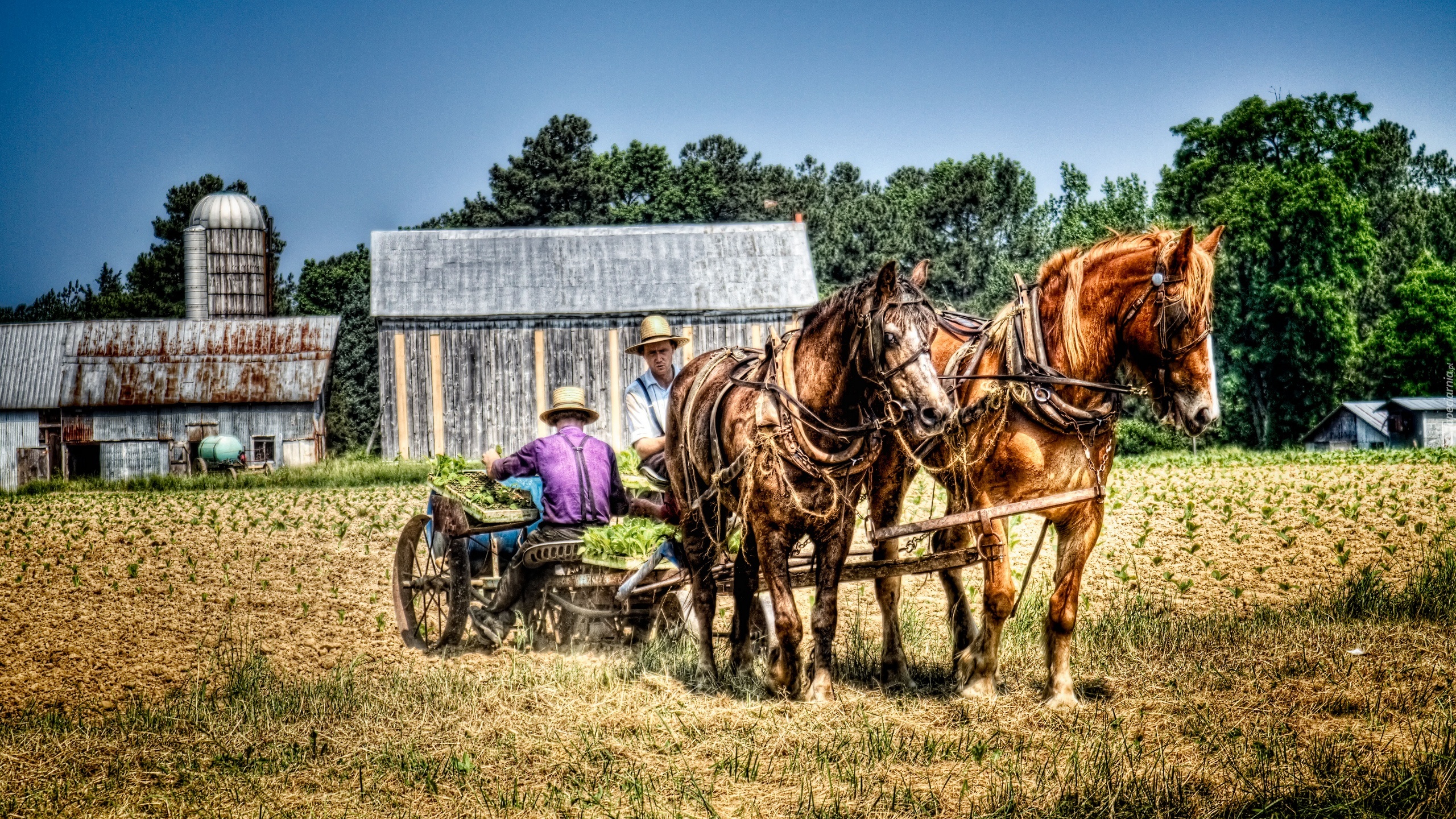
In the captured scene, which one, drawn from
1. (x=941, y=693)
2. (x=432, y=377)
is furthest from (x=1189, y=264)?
(x=432, y=377)

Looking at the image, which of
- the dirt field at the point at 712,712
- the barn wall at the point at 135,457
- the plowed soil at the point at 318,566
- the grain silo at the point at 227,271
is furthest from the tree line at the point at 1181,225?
the dirt field at the point at 712,712

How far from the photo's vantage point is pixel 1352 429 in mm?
36188

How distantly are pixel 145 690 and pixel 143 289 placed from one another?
5874 cm

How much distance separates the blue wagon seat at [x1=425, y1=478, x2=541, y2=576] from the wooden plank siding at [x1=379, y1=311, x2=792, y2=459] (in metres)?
20.0

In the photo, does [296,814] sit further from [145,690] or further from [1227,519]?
[1227,519]

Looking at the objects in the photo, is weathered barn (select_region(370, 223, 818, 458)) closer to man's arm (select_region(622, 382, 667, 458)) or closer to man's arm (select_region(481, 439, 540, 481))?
man's arm (select_region(622, 382, 667, 458))

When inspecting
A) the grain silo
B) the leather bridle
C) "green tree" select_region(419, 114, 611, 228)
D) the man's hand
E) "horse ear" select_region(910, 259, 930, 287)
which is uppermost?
"green tree" select_region(419, 114, 611, 228)

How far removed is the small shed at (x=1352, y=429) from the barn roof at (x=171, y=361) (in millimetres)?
29948

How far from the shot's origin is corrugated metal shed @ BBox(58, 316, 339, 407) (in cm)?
3419

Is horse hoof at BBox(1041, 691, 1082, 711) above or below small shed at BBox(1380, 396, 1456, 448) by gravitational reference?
below

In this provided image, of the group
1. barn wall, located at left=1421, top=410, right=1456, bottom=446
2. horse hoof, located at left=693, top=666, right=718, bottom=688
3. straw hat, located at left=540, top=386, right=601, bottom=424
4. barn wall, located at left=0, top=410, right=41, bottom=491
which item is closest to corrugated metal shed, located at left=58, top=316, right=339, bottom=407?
barn wall, located at left=0, top=410, right=41, bottom=491

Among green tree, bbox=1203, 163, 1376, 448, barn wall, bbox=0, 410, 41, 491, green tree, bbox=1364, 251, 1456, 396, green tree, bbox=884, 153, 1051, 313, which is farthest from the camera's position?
green tree, bbox=884, 153, 1051, 313

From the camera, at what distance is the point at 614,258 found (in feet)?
102

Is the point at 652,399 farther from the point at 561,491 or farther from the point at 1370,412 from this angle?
the point at 1370,412
